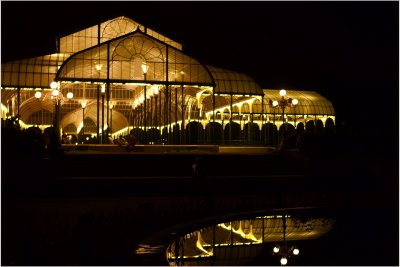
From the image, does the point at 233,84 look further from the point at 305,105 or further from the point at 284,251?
the point at 284,251

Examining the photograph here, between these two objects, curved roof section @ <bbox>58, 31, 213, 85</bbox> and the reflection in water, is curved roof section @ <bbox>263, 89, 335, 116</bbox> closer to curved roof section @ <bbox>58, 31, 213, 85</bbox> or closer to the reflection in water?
curved roof section @ <bbox>58, 31, 213, 85</bbox>

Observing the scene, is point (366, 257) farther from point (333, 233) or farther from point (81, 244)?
point (81, 244)

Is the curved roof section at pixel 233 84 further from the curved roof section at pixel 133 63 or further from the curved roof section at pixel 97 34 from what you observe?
the curved roof section at pixel 97 34

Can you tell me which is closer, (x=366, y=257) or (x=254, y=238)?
(x=366, y=257)

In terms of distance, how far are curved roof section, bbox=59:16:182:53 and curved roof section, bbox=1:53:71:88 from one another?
220 inches

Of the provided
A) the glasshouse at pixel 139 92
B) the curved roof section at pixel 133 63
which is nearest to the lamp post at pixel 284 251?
the glasshouse at pixel 139 92

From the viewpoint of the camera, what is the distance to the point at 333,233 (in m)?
12.9

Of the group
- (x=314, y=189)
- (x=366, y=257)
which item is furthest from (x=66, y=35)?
(x=366, y=257)

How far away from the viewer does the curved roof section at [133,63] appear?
3297 centimetres

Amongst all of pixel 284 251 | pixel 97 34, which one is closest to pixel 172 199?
pixel 284 251

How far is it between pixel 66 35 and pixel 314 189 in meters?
27.4

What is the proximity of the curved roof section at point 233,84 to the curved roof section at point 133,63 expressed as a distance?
14.4 feet

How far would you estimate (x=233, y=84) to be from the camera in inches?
1554

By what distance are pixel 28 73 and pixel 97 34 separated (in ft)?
29.3
